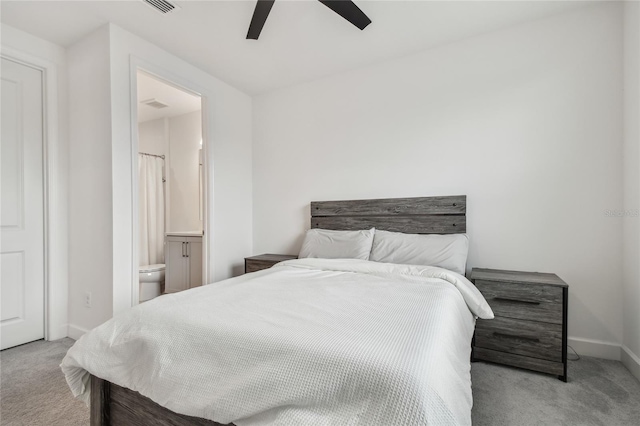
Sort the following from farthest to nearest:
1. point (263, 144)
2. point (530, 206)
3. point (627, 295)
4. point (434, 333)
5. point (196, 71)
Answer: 1. point (263, 144)
2. point (196, 71)
3. point (530, 206)
4. point (627, 295)
5. point (434, 333)

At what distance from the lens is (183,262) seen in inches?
144

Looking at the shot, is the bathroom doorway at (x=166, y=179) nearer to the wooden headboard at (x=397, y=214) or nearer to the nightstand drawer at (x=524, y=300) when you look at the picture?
the wooden headboard at (x=397, y=214)

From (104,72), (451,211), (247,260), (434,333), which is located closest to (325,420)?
(434,333)

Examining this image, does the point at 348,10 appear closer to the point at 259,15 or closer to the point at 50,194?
the point at 259,15

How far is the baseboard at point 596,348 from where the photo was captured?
2152 mm

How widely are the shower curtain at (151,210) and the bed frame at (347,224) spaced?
257 centimetres

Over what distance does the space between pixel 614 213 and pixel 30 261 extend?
15.0ft

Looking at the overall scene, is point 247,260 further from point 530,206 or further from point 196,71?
point 530,206

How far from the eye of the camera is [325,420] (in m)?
0.83

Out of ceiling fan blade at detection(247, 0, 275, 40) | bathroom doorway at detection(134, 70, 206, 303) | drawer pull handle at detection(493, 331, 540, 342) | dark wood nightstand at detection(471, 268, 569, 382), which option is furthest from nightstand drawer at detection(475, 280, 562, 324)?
bathroom doorway at detection(134, 70, 206, 303)

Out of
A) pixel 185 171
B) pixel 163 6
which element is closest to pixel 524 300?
pixel 163 6

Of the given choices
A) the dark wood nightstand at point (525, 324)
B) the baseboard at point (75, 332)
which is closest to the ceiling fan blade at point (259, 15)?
the dark wood nightstand at point (525, 324)

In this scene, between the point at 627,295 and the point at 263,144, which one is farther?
the point at 263,144

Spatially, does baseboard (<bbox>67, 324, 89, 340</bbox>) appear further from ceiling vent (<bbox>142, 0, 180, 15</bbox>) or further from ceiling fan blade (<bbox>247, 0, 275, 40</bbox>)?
ceiling fan blade (<bbox>247, 0, 275, 40</bbox>)
